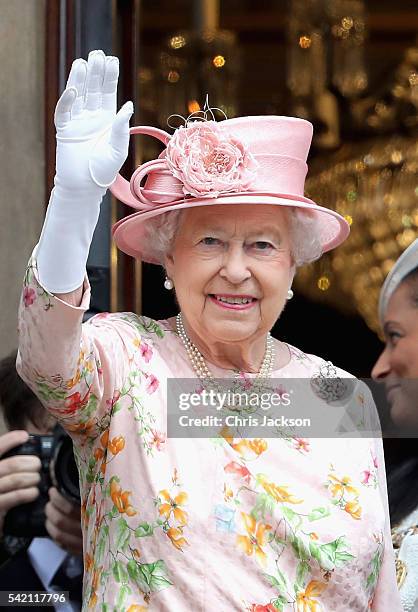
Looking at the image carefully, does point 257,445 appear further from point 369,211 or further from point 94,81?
point 369,211

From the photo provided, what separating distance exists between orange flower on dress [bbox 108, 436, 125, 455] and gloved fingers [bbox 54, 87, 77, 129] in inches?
22.5

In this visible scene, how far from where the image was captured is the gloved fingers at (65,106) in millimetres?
2121

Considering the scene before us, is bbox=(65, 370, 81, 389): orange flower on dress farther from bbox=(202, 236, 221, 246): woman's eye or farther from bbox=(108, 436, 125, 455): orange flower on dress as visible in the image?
bbox=(202, 236, 221, 246): woman's eye

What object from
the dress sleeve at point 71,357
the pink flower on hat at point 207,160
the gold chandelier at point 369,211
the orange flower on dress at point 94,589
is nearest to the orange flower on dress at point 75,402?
the dress sleeve at point 71,357

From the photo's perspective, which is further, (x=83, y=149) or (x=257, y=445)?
(x=257, y=445)

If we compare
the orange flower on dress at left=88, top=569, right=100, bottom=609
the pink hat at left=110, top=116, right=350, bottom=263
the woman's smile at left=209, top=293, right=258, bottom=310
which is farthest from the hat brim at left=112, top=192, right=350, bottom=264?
the orange flower on dress at left=88, top=569, right=100, bottom=609

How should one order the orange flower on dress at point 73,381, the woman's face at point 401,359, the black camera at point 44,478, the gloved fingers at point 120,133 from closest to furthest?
the gloved fingers at point 120,133 → the orange flower on dress at point 73,381 → the black camera at point 44,478 → the woman's face at point 401,359

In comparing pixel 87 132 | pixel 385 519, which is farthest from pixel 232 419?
pixel 87 132

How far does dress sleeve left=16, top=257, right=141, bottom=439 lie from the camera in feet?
7.25

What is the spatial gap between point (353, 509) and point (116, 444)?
17.8 inches

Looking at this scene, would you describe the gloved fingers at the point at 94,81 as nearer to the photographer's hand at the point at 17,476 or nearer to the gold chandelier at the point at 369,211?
the photographer's hand at the point at 17,476

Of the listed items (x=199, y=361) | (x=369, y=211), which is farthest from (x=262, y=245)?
(x=369, y=211)

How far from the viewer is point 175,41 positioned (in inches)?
200

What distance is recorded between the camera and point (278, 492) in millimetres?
2432
